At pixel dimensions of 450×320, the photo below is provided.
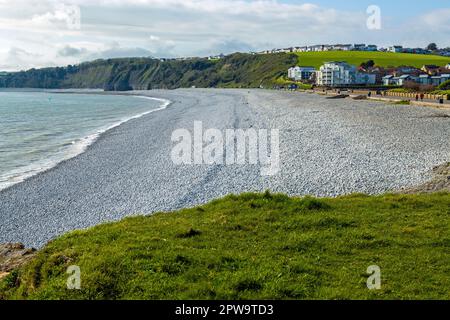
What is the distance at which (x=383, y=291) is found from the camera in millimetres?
8758

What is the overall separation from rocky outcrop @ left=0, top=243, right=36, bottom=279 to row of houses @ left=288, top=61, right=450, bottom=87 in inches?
5564

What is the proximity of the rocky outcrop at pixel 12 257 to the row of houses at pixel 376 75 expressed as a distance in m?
141

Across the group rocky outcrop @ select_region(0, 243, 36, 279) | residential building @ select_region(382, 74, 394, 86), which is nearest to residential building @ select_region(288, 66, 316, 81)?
residential building @ select_region(382, 74, 394, 86)

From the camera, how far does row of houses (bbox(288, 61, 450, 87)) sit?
14688 cm

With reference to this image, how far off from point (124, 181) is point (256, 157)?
9.02 metres

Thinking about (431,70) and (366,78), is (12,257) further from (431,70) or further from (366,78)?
(431,70)

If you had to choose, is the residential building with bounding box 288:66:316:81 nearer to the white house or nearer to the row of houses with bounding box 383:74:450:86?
the white house

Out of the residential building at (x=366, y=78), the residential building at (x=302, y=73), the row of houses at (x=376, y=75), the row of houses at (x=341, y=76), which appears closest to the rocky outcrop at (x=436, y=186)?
the row of houses at (x=376, y=75)

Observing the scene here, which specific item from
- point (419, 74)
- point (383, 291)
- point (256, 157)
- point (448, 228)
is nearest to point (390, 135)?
point (256, 157)

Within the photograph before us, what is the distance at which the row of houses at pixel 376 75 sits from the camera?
146875mm

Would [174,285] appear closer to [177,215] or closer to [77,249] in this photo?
[77,249]

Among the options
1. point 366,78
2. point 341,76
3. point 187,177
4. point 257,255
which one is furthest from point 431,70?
point 257,255

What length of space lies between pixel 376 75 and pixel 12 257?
166246 millimetres

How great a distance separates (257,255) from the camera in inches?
419
